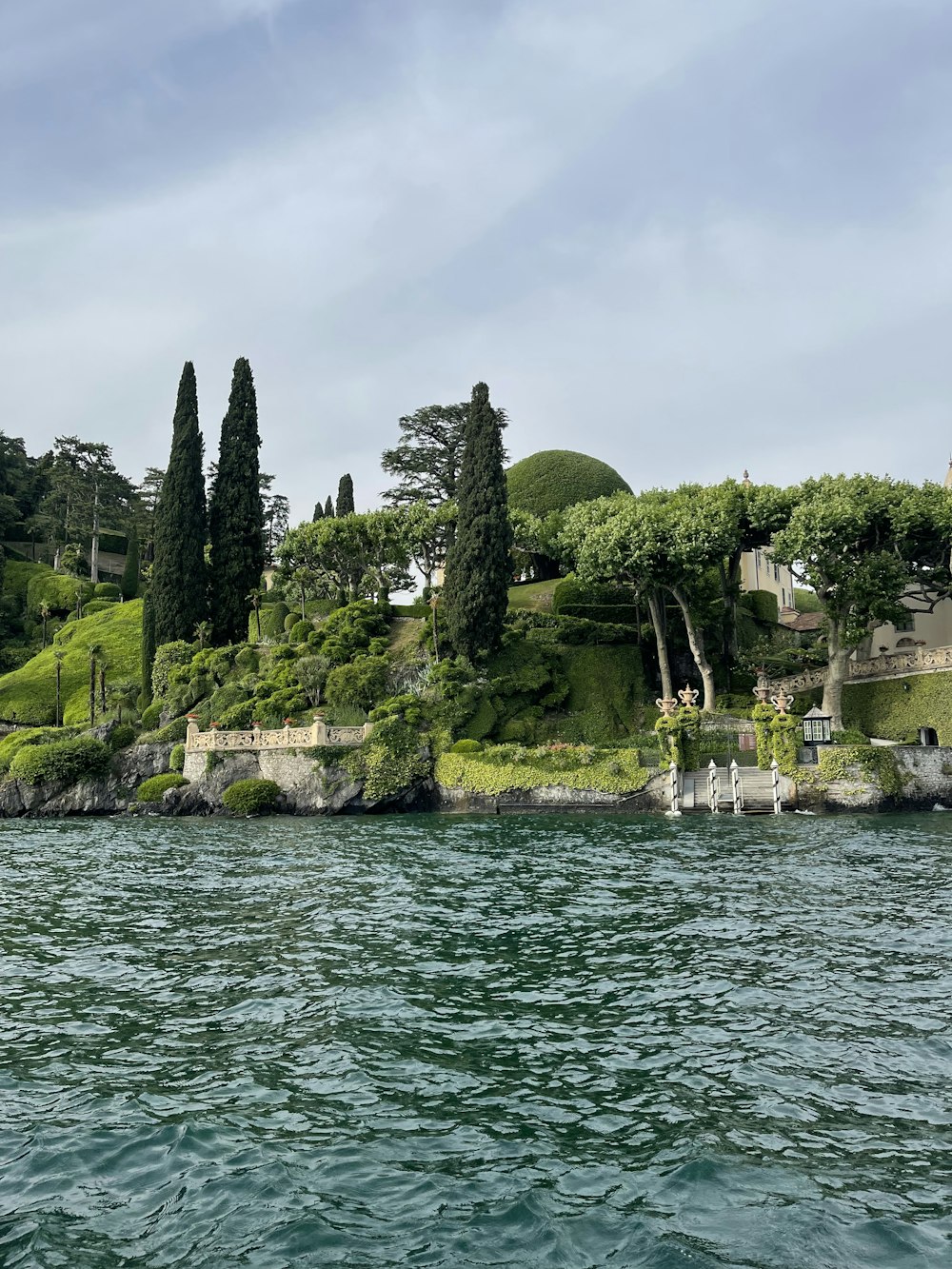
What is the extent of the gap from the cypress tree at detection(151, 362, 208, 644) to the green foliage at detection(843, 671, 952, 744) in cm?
3900

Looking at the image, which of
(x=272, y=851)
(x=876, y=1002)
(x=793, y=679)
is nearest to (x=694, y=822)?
(x=272, y=851)

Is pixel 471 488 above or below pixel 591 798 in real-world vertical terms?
above

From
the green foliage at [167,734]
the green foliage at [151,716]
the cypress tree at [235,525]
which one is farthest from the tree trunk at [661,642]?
the green foliage at [151,716]

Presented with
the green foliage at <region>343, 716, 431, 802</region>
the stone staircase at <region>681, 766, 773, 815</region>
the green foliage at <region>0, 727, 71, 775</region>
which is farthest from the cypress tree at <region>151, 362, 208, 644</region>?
the stone staircase at <region>681, 766, 773, 815</region>

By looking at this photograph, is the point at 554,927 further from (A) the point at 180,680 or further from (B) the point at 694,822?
(A) the point at 180,680

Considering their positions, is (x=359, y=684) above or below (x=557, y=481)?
below

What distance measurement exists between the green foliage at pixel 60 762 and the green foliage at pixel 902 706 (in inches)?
1461

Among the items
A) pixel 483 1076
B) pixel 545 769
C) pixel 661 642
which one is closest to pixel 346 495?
pixel 661 642

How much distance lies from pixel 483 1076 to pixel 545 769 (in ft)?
106

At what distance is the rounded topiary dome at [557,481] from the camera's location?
70875 millimetres

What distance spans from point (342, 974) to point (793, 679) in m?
41.5

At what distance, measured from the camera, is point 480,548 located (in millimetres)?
51250

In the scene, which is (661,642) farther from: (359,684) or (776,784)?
(359,684)

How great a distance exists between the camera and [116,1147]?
8.17m
